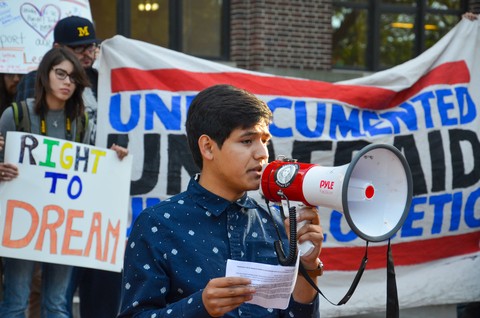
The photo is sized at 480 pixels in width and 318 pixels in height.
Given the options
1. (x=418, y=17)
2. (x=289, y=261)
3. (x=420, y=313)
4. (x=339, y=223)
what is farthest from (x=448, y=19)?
(x=289, y=261)

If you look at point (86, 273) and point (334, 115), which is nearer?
point (86, 273)

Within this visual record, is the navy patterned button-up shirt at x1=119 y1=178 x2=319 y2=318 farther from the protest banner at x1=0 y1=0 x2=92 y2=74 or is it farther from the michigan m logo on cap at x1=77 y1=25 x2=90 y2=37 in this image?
the protest banner at x1=0 y1=0 x2=92 y2=74

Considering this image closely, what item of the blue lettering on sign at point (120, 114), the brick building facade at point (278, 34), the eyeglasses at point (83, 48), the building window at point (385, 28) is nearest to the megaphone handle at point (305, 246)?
the eyeglasses at point (83, 48)

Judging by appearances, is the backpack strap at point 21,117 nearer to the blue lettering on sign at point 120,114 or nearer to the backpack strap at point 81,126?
the backpack strap at point 81,126

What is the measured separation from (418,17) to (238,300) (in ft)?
40.5

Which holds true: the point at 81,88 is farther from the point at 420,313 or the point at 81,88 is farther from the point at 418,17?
the point at 418,17

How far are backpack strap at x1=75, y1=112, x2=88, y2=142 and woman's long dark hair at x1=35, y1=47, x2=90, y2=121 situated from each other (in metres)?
0.04

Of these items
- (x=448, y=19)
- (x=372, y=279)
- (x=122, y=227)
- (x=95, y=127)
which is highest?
(x=448, y=19)

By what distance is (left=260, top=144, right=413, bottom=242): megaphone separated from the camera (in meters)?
2.74

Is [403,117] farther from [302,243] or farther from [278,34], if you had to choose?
[278,34]

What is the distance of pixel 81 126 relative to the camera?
5.64 meters

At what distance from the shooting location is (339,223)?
6930mm

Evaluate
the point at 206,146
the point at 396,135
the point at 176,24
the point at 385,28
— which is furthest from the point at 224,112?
the point at 385,28

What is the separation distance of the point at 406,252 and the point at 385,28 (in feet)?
25.2
